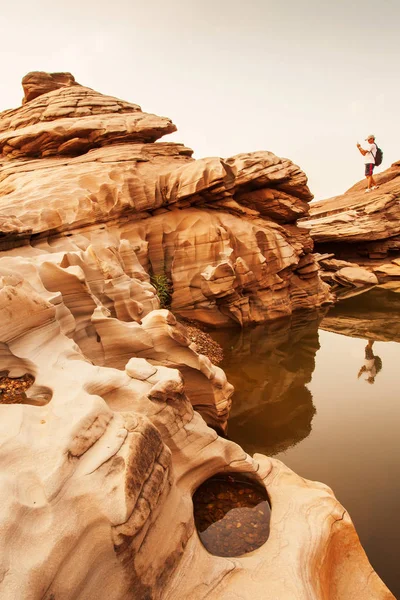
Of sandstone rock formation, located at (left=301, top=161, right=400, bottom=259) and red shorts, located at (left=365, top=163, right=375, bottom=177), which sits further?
sandstone rock formation, located at (left=301, top=161, right=400, bottom=259)

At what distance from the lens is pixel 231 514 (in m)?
4.73

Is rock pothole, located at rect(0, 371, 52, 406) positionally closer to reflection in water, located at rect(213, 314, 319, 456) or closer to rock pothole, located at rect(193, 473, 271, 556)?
rock pothole, located at rect(193, 473, 271, 556)

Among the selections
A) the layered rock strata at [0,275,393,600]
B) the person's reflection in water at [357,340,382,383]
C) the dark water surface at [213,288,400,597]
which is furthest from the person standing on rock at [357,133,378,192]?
the layered rock strata at [0,275,393,600]

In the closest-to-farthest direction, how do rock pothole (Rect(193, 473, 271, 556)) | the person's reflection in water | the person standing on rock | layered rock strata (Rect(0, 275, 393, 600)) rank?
1. layered rock strata (Rect(0, 275, 393, 600))
2. rock pothole (Rect(193, 473, 271, 556))
3. the person's reflection in water
4. the person standing on rock

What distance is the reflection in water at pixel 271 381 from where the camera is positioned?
7.98m

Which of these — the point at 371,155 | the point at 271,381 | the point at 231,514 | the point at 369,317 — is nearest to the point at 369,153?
the point at 371,155

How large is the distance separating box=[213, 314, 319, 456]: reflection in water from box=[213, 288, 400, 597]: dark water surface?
24mm

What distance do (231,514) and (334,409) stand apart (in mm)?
5070

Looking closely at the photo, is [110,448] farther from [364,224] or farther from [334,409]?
[364,224]

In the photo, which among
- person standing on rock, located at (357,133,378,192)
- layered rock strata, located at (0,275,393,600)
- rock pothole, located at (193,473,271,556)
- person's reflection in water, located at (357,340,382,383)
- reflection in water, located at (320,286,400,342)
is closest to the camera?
layered rock strata, located at (0,275,393,600)

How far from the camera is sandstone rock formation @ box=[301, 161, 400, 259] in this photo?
966 inches

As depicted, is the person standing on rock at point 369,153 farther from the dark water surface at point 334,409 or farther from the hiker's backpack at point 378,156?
the dark water surface at point 334,409

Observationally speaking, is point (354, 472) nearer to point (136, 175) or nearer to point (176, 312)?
point (176, 312)


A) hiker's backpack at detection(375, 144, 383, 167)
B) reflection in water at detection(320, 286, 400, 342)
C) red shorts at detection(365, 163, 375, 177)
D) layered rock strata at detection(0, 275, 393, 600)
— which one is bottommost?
reflection in water at detection(320, 286, 400, 342)
